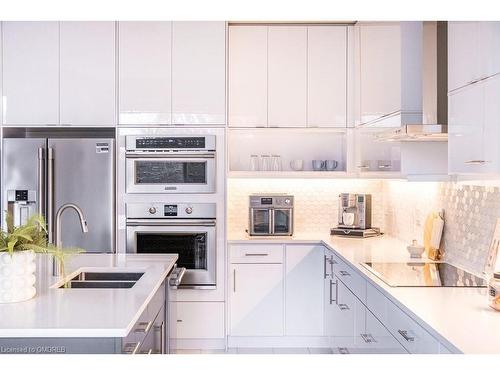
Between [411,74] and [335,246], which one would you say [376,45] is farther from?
[335,246]

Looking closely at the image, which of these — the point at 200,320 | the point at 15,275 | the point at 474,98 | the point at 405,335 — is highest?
the point at 474,98

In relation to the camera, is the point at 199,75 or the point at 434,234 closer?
the point at 434,234

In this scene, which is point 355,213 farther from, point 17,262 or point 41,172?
point 17,262

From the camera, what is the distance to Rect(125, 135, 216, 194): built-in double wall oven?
4164mm

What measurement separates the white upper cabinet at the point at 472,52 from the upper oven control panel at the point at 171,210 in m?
2.27

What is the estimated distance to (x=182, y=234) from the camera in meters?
4.17

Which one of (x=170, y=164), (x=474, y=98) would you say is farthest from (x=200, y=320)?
(x=474, y=98)

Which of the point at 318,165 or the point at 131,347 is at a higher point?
the point at 318,165

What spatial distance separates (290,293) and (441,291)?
6.93 feet

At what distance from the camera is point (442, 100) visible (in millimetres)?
2828

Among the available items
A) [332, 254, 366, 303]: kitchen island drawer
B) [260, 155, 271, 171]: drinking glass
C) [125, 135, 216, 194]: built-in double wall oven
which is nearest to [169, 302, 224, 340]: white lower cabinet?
[125, 135, 216, 194]: built-in double wall oven

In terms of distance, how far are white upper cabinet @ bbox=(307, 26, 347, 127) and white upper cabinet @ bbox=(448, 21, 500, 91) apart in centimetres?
205

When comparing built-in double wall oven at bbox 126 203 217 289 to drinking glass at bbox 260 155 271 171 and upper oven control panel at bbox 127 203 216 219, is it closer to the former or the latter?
upper oven control panel at bbox 127 203 216 219

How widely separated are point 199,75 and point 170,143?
1.88 ft
